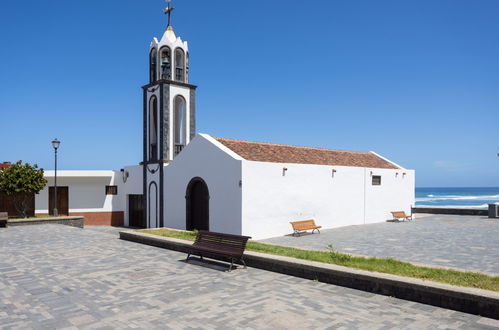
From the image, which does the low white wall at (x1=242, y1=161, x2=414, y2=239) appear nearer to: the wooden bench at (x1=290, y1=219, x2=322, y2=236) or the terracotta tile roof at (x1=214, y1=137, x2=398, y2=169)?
the wooden bench at (x1=290, y1=219, x2=322, y2=236)

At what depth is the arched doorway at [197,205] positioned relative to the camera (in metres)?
17.0

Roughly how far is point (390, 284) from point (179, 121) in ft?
56.6

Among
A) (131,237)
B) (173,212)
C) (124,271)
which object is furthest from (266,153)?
(124,271)

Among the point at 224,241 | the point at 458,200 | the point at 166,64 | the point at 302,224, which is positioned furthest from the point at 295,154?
the point at 458,200

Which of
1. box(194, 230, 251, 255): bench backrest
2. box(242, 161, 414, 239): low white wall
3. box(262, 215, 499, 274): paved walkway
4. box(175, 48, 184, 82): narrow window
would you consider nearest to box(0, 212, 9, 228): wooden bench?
box(175, 48, 184, 82): narrow window

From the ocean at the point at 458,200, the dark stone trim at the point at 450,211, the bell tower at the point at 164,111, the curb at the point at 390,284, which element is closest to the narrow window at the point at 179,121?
the bell tower at the point at 164,111

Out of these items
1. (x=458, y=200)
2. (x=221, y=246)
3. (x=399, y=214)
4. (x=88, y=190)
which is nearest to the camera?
(x=221, y=246)

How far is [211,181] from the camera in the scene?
1650cm

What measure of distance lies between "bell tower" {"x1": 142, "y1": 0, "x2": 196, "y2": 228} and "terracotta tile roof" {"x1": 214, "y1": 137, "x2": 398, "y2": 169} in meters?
4.35

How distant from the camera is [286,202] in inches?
655

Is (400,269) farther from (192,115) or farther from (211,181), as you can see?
(192,115)

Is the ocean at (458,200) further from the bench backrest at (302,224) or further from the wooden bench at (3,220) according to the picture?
the wooden bench at (3,220)

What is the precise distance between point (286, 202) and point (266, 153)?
2.62 m

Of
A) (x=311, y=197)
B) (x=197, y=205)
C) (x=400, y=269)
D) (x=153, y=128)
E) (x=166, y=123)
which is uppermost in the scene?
(x=166, y=123)
